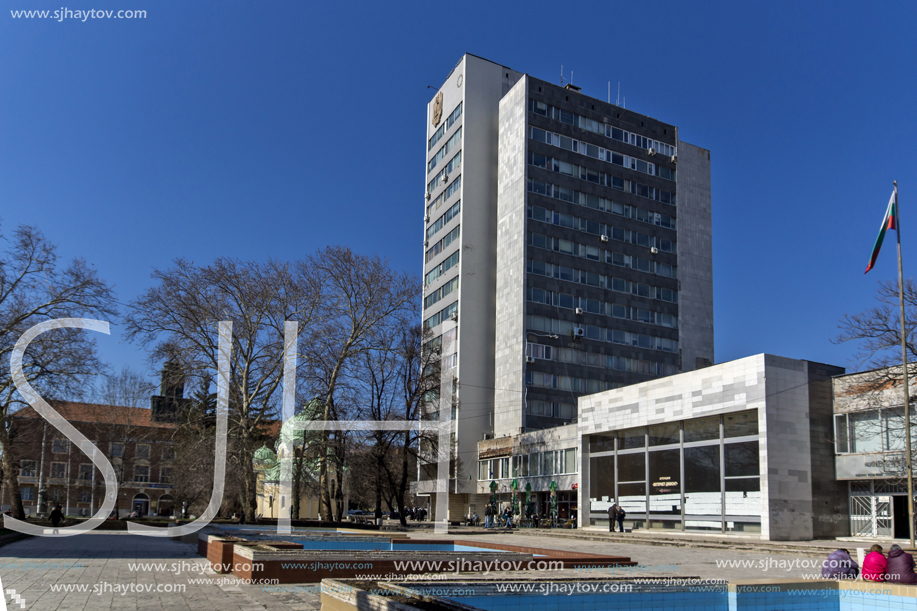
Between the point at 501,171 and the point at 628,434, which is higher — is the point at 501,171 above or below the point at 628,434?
above

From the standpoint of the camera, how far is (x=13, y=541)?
21609mm

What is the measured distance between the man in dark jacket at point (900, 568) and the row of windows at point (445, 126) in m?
59.1

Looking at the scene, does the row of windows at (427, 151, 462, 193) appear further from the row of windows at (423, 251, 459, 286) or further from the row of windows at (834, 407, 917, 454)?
the row of windows at (834, 407, 917, 454)

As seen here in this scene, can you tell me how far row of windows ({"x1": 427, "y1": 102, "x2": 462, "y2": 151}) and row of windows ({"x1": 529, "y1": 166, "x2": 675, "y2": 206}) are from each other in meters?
11.7

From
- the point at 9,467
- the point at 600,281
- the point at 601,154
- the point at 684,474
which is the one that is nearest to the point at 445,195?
the point at 601,154

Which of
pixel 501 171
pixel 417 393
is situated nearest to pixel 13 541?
pixel 417 393

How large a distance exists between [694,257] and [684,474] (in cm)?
3893

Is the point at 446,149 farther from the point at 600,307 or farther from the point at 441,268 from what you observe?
the point at 600,307

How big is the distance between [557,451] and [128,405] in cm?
2914

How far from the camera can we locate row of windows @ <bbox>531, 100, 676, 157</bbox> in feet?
201

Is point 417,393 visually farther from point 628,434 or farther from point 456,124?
point 456,124

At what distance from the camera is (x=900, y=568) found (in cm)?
1068

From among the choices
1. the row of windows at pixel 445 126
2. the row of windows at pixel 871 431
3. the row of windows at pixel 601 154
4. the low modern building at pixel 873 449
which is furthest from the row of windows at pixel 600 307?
the row of windows at pixel 871 431

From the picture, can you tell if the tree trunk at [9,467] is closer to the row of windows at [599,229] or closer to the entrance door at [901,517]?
the entrance door at [901,517]
